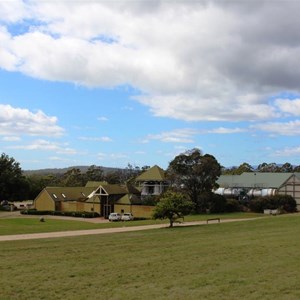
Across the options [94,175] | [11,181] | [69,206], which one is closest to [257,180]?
[69,206]

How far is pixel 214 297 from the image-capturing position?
398 inches

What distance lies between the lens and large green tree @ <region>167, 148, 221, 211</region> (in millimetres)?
67812

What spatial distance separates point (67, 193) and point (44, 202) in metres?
5.11

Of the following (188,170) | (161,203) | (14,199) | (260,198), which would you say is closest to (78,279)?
(161,203)

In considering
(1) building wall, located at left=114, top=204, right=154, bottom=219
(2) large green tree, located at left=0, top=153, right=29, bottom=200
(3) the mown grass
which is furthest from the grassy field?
(2) large green tree, located at left=0, top=153, right=29, bottom=200

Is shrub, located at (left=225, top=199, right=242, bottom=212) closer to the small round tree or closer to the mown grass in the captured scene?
the mown grass

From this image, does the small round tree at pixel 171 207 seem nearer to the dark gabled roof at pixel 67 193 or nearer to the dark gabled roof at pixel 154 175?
the dark gabled roof at pixel 154 175

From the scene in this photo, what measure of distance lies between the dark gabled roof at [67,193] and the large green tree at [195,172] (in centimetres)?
2266

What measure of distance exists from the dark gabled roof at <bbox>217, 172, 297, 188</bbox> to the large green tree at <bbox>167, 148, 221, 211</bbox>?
17768 mm

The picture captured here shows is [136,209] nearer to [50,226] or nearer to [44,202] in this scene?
[44,202]

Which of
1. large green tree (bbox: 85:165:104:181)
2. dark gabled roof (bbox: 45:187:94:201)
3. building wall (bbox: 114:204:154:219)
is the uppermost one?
large green tree (bbox: 85:165:104:181)

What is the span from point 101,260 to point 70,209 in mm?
63808

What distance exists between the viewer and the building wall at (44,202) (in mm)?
79938

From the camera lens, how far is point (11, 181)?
294 feet
